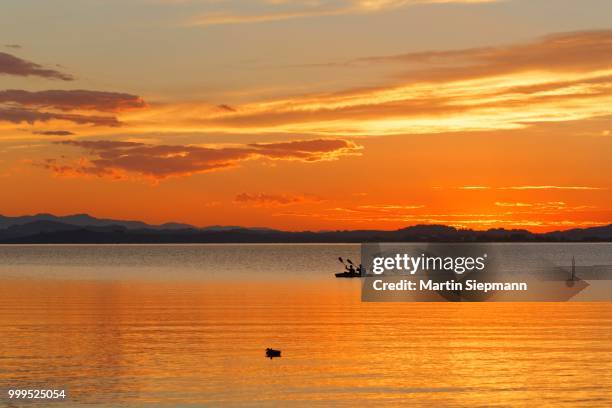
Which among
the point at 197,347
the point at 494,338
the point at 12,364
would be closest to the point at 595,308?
the point at 494,338

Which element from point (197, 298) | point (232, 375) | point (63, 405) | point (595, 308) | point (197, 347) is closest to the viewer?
point (63, 405)

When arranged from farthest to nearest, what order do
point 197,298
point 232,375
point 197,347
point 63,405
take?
point 197,298, point 197,347, point 232,375, point 63,405

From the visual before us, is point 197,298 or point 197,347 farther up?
point 197,298

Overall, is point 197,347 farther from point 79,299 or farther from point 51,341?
point 79,299

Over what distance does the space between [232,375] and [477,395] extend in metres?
13.2

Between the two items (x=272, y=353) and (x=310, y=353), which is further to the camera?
(x=310, y=353)

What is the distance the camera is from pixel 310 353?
61.5 metres

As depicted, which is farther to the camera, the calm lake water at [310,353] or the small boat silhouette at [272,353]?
the small boat silhouette at [272,353]

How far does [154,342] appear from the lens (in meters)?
66.6

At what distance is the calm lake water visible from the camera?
47925mm

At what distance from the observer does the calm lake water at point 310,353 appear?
4793 cm

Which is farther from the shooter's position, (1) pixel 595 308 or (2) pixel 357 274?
(2) pixel 357 274

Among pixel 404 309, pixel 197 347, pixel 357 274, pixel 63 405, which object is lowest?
pixel 63 405

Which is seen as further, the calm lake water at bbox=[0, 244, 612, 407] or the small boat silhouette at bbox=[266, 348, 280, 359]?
the small boat silhouette at bbox=[266, 348, 280, 359]
